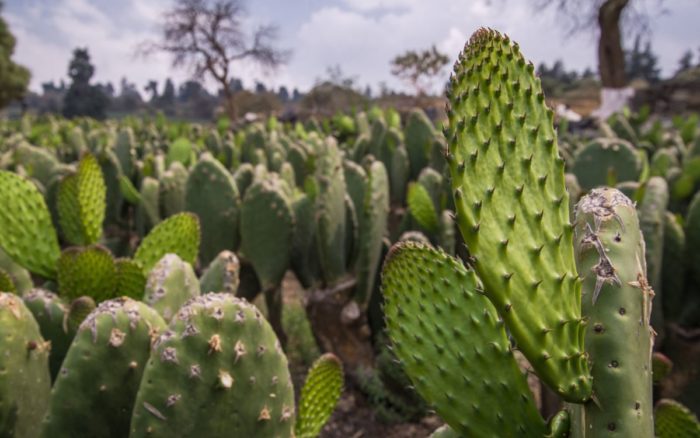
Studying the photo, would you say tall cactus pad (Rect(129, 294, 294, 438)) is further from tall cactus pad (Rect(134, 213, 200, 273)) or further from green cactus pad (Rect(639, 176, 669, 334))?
green cactus pad (Rect(639, 176, 669, 334))

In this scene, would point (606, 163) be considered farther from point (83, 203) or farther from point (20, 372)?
point (20, 372)

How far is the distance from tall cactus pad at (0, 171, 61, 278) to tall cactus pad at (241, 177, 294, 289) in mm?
818

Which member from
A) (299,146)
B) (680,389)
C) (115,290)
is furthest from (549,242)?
(299,146)

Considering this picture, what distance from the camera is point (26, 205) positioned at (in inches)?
73.0

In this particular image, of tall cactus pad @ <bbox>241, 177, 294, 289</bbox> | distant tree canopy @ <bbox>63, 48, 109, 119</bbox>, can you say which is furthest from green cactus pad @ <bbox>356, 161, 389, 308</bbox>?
distant tree canopy @ <bbox>63, 48, 109, 119</bbox>

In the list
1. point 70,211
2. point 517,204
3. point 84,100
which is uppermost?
point 84,100

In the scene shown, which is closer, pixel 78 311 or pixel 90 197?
pixel 78 311

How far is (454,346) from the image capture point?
920mm

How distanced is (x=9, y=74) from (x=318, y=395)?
1286 inches

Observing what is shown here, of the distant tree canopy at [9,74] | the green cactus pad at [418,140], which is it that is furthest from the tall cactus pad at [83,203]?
the distant tree canopy at [9,74]

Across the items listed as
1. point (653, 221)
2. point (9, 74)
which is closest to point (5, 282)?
point (653, 221)

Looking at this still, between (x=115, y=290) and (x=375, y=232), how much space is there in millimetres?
1027

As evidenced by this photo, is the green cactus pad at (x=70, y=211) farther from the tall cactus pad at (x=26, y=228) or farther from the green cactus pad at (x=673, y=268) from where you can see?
the green cactus pad at (x=673, y=268)

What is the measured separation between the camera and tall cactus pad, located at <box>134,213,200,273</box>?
1.84 meters
